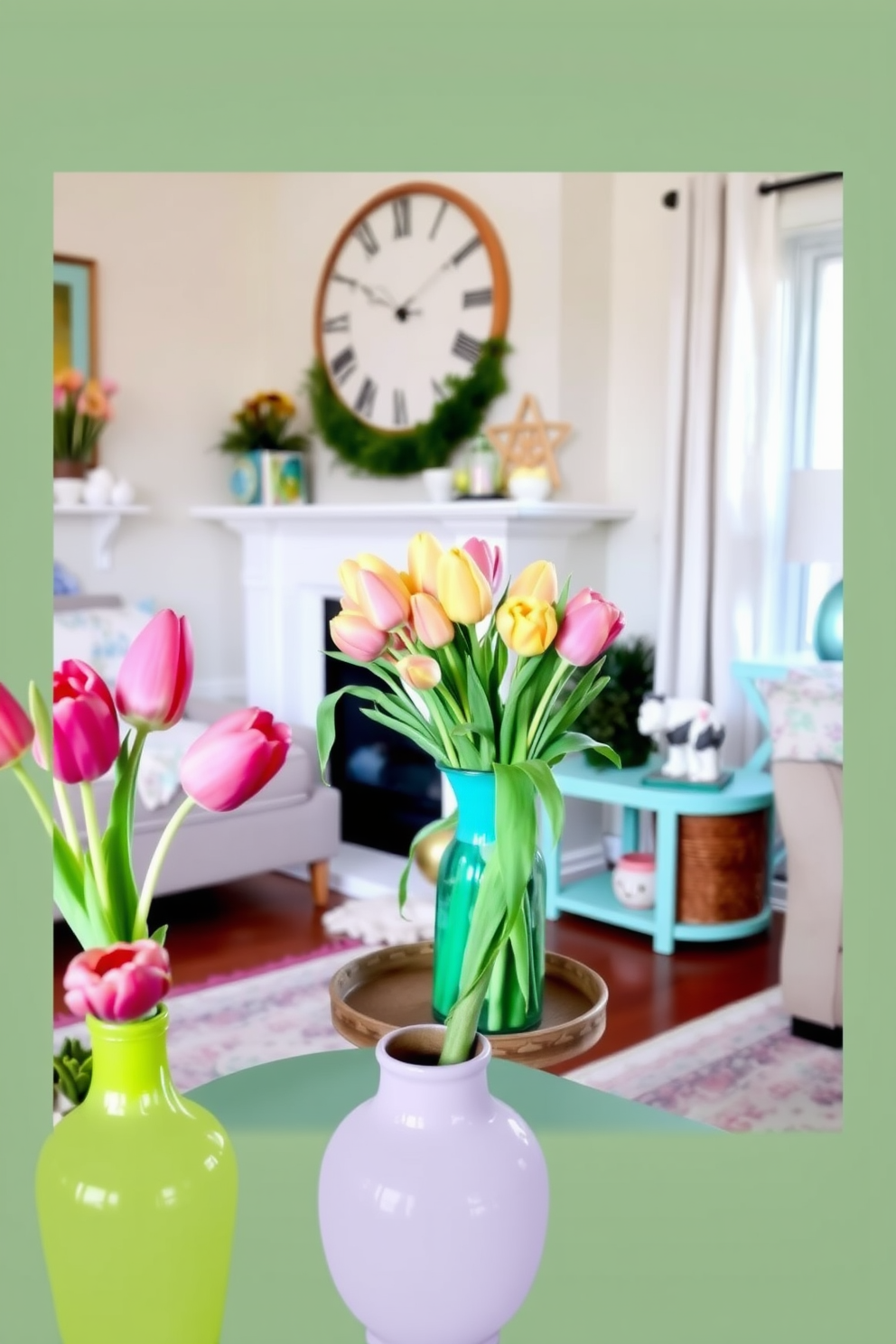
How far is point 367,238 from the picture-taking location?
15.1 feet

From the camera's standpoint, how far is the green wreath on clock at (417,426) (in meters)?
4.20

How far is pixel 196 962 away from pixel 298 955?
26cm

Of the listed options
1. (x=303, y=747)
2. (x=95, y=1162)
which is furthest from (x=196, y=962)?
(x=95, y=1162)

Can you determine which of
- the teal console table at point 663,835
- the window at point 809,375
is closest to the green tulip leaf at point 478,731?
the teal console table at point 663,835

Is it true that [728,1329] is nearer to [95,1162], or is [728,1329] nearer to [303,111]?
[95,1162]

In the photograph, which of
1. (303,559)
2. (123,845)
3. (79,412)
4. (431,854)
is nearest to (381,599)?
(123,845)

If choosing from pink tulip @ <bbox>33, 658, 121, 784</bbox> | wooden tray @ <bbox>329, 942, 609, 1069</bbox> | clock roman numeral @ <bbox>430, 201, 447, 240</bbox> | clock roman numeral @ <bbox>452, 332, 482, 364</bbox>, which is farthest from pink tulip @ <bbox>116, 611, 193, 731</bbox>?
clock roman numeral @ <bbox>430, 201, 447, 240</bbox>

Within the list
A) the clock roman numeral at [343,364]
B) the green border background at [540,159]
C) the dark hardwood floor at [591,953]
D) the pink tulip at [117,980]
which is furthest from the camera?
the clock roman numeral at [343,364]

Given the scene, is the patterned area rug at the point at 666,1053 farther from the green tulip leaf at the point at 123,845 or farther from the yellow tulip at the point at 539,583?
the green tulip leaf at the point at 123,845

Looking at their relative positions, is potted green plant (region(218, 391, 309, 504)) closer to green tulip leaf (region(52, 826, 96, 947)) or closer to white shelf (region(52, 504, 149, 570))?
white shelf (region(52, 504, 149, 570))

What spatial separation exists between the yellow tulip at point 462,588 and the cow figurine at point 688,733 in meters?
2.84

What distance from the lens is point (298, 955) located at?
11.6 ft

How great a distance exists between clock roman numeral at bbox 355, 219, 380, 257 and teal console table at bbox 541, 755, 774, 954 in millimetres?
1941

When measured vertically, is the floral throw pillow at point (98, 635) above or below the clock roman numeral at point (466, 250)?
below
